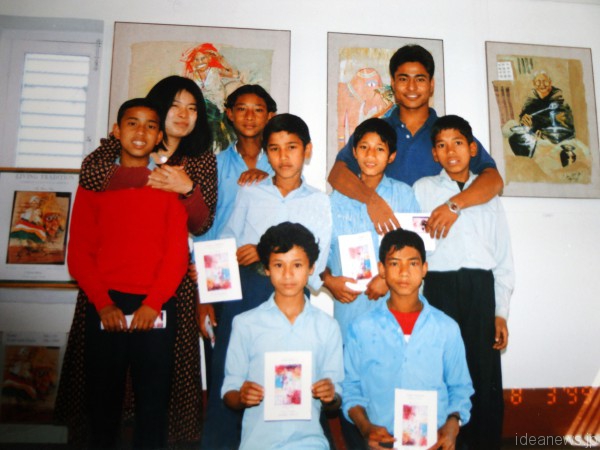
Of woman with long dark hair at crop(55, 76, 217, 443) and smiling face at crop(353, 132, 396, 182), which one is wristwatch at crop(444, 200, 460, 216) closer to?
smiling face at crop(353, 132, 396, 182)

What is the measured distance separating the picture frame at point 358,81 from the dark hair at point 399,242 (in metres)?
0.46

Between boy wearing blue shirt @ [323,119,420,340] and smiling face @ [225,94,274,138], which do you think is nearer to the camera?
boy wearing blue shirt @ [323,119,420,340]

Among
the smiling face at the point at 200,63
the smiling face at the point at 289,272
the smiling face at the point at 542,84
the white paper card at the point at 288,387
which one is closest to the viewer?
the white paper card at the point at 288,387

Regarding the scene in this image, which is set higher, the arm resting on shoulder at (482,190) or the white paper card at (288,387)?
the arm resting on shoulder at (482,190)

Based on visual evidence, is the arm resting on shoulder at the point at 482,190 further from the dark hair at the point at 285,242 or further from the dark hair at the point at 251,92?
the dark hair at the point at 251,92

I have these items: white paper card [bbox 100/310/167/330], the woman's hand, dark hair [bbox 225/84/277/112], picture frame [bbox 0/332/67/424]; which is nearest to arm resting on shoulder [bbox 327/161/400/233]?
dark hair [bbox 225/84/277/112]

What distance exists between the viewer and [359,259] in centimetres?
181

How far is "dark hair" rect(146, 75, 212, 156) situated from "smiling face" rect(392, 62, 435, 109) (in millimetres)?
925

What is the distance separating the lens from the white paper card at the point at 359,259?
1.81 meters

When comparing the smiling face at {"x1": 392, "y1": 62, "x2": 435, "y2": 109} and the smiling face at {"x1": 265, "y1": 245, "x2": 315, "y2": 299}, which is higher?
the smiling face at {"x1": 392, "y1": 62, "x2": 435, "y2": 109}

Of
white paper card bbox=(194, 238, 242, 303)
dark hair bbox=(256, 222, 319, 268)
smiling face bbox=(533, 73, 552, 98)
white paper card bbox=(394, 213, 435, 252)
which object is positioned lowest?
white paper card bbox=(194, 238, 242, 303)

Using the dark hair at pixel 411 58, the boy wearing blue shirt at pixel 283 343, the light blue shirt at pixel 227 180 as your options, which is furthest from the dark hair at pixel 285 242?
the dark hair at pixel 411 58

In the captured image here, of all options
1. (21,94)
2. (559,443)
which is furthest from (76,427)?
(559,443)

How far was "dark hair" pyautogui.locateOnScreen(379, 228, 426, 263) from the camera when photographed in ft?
5.76
